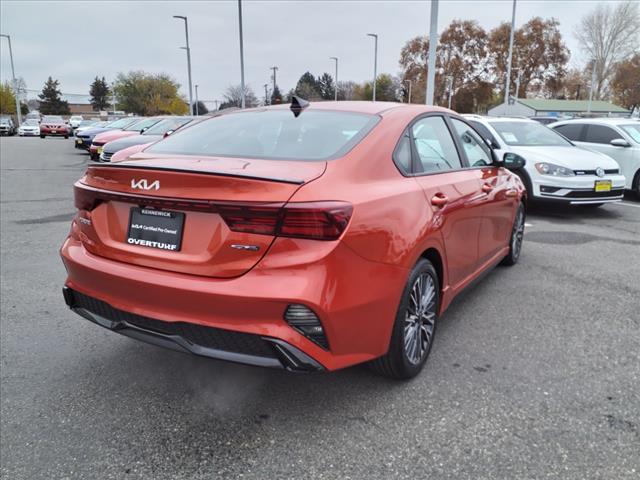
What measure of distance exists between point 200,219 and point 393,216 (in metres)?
0.94

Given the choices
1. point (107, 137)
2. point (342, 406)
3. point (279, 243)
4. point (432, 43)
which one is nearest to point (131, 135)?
point (107, 137)

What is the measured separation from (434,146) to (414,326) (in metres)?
1.25

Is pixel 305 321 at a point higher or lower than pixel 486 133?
lower

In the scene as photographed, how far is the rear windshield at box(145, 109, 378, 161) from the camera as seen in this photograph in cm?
281

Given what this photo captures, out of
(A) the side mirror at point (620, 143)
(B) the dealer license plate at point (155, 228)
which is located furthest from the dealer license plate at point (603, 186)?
(B) the dealer license plate at point (155, 228)

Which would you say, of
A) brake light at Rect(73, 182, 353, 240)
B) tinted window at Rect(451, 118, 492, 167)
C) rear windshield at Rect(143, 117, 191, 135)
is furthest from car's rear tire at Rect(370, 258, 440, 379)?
rear windshield at Rect(143, 117, 191, 135)

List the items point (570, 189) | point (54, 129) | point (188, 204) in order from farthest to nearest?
point (54, 129) → point (570, 189) → point (188, 204)

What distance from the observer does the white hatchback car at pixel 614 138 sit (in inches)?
399

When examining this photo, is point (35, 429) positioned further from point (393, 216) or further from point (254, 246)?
point (393, 216)

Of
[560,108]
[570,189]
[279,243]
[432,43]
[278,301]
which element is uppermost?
[432,43]

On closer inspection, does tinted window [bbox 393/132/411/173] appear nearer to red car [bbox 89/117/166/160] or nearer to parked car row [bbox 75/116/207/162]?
parked car row [bbox 75/116/207/162]

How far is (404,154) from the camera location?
3.04m

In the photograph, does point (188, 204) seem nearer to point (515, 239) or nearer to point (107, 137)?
point (515, 239)

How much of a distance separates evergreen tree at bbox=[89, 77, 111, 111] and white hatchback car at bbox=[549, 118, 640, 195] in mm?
102662
